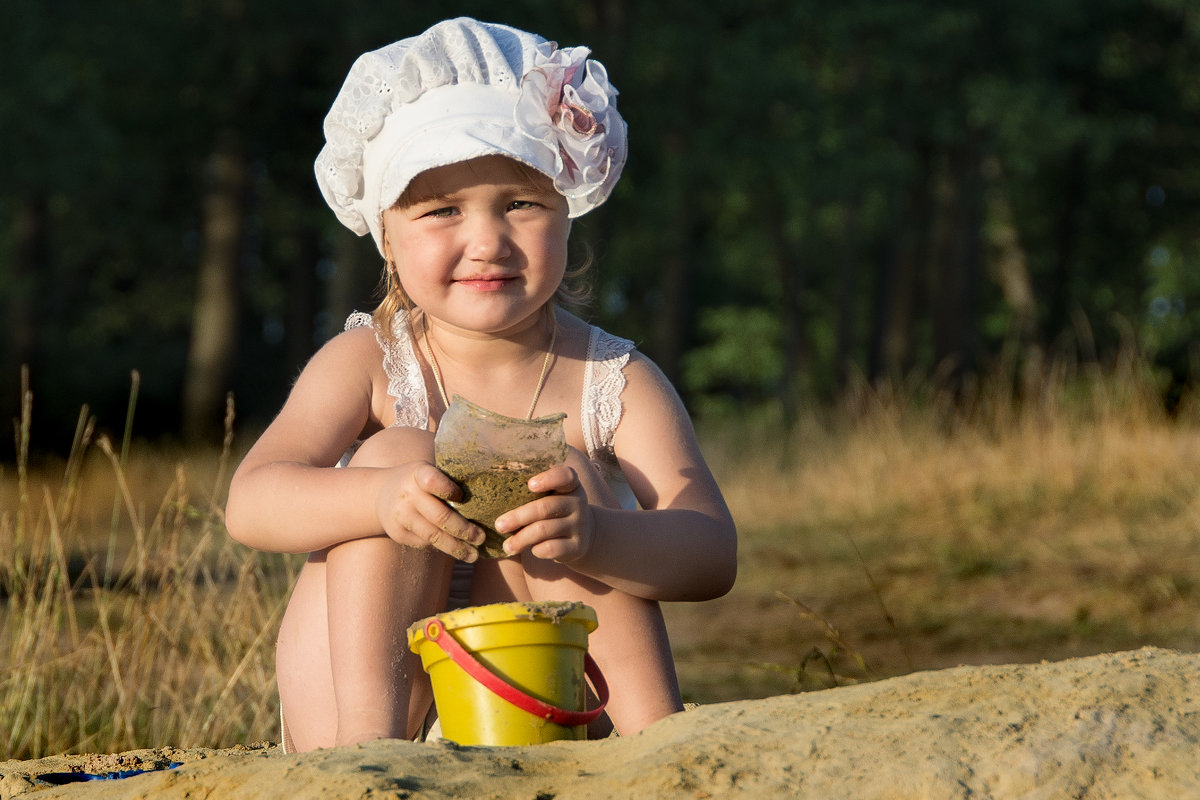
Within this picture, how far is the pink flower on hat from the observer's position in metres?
2.35

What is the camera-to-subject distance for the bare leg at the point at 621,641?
2162 mm

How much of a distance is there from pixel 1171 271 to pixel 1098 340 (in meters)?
2.99

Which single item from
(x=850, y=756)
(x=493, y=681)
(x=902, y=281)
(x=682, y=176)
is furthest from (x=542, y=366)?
(x=902, y=281)

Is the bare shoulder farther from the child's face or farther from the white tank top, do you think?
the child's face

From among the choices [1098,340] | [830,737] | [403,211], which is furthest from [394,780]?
[1098,340]

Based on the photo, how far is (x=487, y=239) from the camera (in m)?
2.30

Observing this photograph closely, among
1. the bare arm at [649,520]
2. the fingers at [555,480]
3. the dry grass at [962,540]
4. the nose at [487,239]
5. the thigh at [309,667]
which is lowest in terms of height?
the dry grass at [962,540]

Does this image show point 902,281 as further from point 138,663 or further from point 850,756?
point 850,756

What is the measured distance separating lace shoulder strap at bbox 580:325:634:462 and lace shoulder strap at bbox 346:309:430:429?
0.97 feet

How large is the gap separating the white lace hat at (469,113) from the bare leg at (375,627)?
0.50 m

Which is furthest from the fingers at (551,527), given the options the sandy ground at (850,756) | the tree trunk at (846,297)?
the tree trunk at (846,297)

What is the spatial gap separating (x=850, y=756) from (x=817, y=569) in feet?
19.2

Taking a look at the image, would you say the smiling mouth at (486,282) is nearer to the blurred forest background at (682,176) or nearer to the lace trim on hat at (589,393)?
the lace trim on hat at (589,393)

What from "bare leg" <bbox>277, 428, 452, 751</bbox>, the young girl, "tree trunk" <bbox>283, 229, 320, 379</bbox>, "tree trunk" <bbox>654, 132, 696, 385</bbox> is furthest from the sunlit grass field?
"tree trunk" <bbox>654, 132, 696, 385</bbox>
